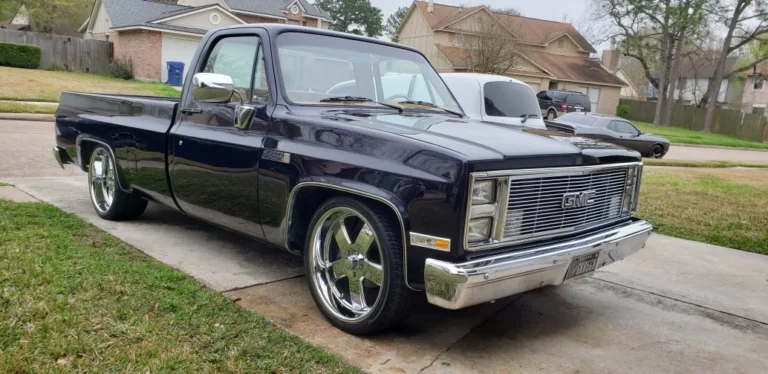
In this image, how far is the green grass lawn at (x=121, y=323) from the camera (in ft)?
10.1

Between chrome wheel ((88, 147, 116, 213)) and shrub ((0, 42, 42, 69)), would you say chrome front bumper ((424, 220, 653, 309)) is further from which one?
shrub ((0, 42, 42, 69))

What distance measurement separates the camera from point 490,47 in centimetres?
3025

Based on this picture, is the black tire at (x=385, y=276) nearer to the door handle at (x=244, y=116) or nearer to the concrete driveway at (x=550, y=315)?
the concrete driveway at (x=550, y=315)

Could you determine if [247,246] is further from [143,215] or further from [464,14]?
[464,14]

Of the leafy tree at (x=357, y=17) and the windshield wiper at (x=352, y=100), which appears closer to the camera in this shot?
the windshield wiper at (x=352, y=100)

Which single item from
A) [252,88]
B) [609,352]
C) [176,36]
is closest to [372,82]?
[252,88]

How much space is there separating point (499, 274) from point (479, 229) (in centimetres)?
25

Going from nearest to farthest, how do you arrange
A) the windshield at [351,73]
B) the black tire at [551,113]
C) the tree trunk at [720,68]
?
the windshield at [351,73], the black tire at [551,113], the tree trunk at [720,68]

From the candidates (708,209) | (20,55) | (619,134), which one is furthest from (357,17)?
(708,209)

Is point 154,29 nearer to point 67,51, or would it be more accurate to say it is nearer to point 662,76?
point 67,51

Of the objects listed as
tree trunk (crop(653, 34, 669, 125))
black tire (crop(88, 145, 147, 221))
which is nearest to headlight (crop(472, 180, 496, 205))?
black tire (crop(88, 145, 147, 221))

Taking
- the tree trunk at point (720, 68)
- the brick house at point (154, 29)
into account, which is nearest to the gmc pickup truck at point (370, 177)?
the brick house at point (154, 29)

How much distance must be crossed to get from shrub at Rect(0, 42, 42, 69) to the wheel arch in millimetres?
25588

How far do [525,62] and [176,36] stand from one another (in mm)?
20102
